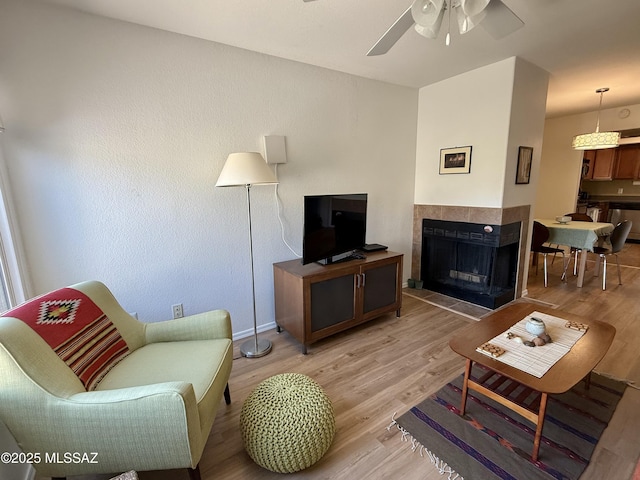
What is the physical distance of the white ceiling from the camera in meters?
1.84

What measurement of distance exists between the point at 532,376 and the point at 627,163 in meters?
6.98

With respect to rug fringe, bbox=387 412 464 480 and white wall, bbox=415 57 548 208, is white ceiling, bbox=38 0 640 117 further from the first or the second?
rug fringe, bbox=387 412 464 480

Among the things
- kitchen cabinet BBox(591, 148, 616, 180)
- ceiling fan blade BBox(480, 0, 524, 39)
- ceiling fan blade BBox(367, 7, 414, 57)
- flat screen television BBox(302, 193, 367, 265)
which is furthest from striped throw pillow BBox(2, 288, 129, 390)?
kitchen cabinet BBox(591, 148, 616, 180)

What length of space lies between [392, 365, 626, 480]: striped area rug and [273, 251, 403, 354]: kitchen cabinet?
89 centimetres

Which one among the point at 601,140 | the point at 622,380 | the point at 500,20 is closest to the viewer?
the point at 500,20

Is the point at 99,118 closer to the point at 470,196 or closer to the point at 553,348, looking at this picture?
the point at 553,348

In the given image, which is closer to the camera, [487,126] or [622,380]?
[622,380]

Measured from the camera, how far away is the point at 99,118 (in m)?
1.91

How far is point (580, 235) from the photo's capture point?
3.55 meters

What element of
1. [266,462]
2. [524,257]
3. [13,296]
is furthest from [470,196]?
[13,296]

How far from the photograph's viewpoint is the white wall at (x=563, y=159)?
4.67m

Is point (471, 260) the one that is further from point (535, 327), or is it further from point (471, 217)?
point (535, 327)

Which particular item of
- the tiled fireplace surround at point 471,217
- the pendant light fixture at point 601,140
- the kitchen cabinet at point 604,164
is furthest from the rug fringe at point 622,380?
the kitchen cabinet at point 604,164

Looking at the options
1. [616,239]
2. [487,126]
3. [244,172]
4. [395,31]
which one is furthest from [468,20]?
[616,239]
